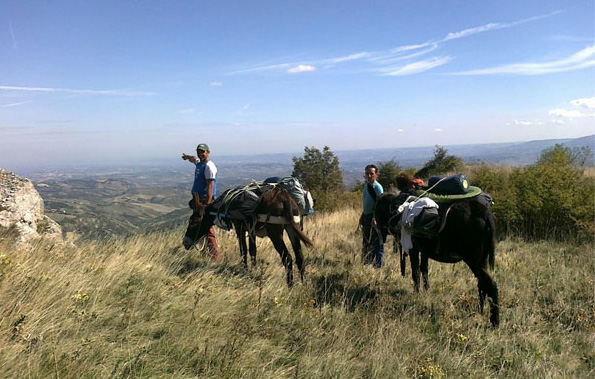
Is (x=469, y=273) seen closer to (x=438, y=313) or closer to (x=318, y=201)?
(x=438, y=313)

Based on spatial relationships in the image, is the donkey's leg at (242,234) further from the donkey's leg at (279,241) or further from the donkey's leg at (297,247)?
the donkey's leg at (297,247)

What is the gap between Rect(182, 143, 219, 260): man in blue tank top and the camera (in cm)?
586

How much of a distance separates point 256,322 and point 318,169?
22215 mm

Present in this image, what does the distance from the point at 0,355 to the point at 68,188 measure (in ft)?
468

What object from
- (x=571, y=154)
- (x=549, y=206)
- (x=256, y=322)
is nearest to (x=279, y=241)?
(x=256, y=322)

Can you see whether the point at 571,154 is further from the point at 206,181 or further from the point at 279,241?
the point at 206,181

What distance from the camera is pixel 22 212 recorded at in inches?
206

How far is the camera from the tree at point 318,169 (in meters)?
23.8

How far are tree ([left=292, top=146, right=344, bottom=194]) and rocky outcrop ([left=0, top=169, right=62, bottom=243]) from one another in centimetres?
1784

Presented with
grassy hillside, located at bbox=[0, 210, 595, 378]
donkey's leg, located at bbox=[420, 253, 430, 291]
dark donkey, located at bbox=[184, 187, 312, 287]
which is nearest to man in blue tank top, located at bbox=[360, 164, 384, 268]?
grassy hillside, located at bbox=[0, 210, 595, 378]

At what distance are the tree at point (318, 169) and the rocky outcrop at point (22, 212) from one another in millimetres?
17836

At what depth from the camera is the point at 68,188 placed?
11806cm

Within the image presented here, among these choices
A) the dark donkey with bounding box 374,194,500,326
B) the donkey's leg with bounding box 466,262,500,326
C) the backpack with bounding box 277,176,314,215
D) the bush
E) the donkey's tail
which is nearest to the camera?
the donkey's leg with bounding box 466,262,500,326

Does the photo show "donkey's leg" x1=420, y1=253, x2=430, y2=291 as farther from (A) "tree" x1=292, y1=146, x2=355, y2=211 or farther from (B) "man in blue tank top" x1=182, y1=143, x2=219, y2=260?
(A) "tree" x1=292, y1=146, x2=355, y2=211
